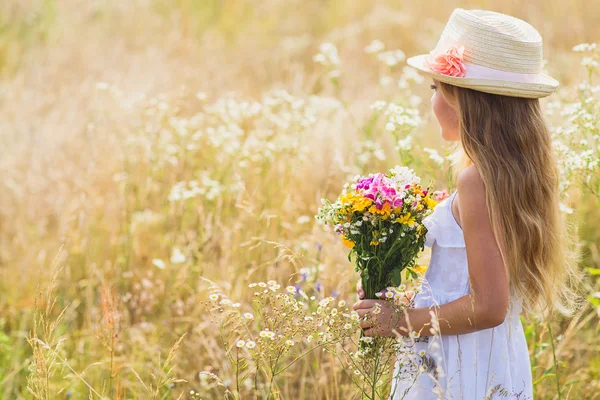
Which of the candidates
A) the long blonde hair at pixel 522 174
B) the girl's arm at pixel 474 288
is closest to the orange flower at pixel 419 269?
the girl's arm at pixel 474 288

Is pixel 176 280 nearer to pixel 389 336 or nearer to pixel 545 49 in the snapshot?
pixel 389 336

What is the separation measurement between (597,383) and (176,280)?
1843 mm

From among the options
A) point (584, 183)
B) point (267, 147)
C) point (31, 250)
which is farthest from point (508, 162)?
point (31, 250)

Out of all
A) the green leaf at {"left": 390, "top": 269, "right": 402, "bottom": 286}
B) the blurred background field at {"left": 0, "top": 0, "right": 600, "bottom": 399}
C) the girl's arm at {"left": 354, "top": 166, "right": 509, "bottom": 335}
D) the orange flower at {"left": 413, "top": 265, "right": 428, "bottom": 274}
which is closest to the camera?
the girl's arm at {"left": 354, "top": 166, "right": 509, "bottom": 335}

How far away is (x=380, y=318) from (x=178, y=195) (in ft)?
5.72

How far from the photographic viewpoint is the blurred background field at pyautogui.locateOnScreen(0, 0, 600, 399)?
280cm

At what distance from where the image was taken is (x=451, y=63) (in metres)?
1.96

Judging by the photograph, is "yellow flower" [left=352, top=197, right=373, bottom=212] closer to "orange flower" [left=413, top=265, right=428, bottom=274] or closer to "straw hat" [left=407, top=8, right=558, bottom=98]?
"orange flower" [left=413, top=265, right=428, bottom=274]

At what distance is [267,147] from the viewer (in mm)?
3586

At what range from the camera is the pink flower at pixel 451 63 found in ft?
6.43

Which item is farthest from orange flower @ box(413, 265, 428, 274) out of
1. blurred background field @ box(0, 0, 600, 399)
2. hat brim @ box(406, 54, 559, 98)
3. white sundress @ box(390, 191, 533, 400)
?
hat brim @ box(406, 54, 559, 98)

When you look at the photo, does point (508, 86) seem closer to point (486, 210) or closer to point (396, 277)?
point (486, 210)

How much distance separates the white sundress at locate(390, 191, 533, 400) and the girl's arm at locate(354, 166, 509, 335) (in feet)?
0.19

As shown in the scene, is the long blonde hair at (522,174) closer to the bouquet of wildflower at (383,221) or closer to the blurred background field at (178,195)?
the bouquet of wildflower at (383,221)
